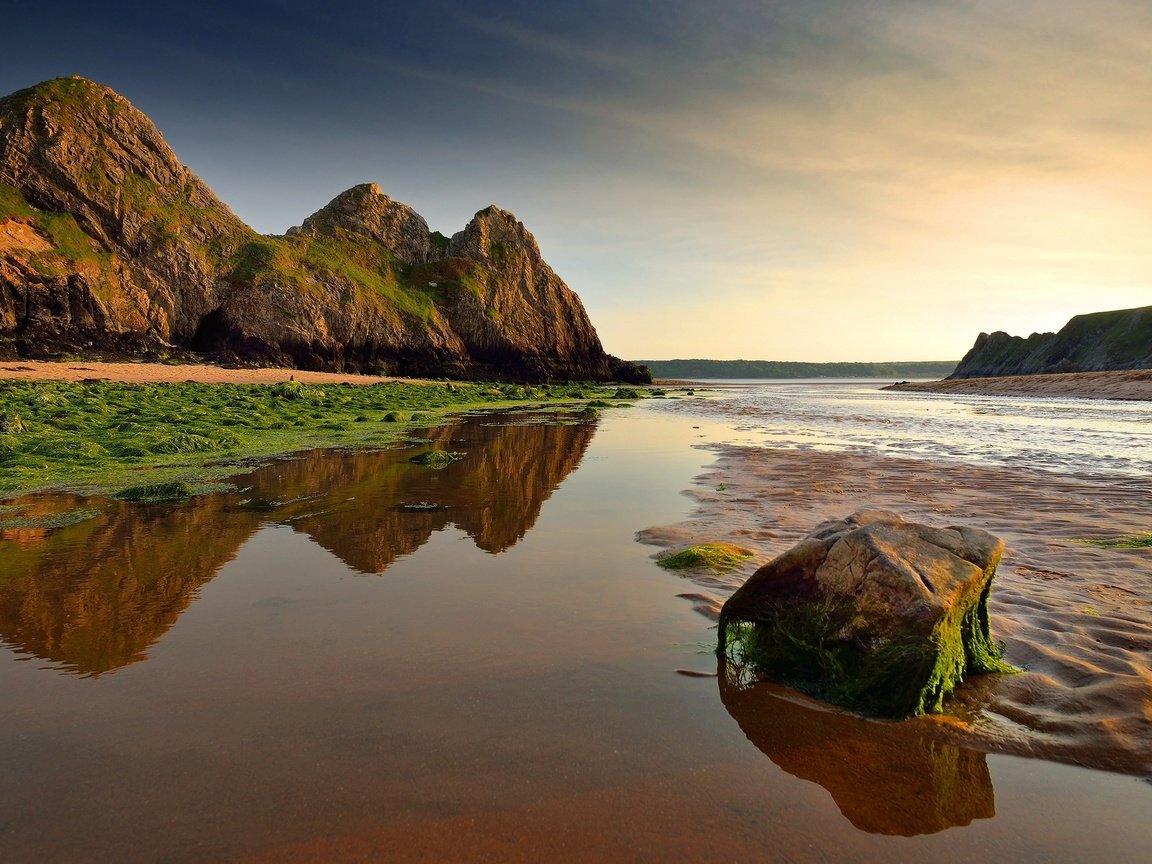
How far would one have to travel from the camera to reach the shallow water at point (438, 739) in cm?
238

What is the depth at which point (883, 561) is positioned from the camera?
3.66 metres

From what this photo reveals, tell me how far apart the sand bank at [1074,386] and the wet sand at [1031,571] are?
5354 cm

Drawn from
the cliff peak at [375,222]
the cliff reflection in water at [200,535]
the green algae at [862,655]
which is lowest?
Result: the cliff reflection in water at [200,535]

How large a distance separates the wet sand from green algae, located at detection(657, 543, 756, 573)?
0.53 ft

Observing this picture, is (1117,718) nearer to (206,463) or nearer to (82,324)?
(206,463)

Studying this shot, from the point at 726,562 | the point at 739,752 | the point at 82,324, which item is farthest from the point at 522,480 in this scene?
the point at 82,324

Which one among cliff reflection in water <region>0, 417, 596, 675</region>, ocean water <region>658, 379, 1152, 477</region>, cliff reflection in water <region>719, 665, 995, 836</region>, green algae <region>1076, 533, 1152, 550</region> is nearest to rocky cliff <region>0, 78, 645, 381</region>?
cliff reflection in water <region>0, 417, 596, 675</region>

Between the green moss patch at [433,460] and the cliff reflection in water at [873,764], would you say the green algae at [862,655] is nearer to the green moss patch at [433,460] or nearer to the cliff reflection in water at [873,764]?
the cliff reflection in water at [873,764]

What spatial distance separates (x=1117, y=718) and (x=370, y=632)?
4.60 metres

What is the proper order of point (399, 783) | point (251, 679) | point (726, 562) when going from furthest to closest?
point (726, 562) → point (251, 679) → point (399, 783)

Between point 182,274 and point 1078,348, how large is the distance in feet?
419

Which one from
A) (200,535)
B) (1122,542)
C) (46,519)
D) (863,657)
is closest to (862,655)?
(863,657)

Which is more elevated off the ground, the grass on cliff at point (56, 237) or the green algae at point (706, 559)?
Result: the grass on cliff at point (56, 237)

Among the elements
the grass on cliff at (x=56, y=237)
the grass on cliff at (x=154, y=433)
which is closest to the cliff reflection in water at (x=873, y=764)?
the grass on cliff at (x=154, y=433)
